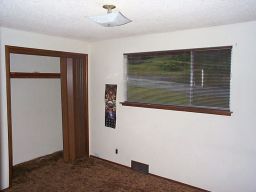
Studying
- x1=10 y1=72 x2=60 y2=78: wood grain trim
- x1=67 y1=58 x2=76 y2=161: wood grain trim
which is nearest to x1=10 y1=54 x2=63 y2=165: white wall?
x1=10 y1=72 x2=60 y2=78: wood grain trim

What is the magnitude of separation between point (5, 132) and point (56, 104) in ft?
5.04

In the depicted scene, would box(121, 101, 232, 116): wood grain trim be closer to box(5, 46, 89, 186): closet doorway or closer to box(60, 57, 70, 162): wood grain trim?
box(5, 46, 89, 186): closet doorway

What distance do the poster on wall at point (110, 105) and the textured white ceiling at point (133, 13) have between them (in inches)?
44.5

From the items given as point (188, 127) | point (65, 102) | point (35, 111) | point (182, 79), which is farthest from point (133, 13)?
point (35, 111)

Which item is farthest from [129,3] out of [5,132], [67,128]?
[67,128]

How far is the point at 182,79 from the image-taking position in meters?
3.19

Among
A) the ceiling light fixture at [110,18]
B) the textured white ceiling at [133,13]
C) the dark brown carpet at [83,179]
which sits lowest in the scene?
the dark brown carpet at [83,179]

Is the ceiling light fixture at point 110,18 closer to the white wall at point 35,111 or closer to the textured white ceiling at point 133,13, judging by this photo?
the textured white ceiling at point 133,13

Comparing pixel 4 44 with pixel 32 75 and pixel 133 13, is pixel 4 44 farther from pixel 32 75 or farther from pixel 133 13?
pixel 133 13

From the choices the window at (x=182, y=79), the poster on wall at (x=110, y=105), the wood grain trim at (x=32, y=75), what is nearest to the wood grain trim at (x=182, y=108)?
the window at (x=182, y=79)

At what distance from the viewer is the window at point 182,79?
2.88 meters

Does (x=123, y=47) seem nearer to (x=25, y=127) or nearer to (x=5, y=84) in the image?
(x=5, y=84)

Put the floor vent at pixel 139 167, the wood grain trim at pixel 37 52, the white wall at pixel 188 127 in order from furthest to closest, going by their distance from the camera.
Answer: the floor vent at pixel 139 167 < the wood grain trim at pixel 37 52 < the white wall at pixel 188 127

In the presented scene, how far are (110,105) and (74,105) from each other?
2.21 ft
